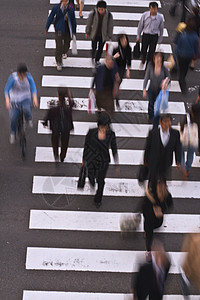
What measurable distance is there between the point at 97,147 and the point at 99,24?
15.3ft

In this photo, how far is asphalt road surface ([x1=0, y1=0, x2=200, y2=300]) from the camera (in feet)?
33.9

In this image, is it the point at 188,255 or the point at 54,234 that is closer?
the point at 188,255

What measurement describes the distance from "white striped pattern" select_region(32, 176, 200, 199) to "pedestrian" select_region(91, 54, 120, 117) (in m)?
1.82

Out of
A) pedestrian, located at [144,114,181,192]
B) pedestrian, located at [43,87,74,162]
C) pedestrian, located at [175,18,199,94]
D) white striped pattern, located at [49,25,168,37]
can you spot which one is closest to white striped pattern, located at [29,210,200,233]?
pedestrian, located at [144,114,181,192]

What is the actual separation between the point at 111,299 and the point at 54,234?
1695 millimetres

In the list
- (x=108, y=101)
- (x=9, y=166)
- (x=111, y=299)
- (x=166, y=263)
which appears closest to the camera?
(x=166, y=263)

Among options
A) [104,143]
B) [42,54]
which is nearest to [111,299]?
[104,143]

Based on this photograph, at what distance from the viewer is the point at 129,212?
11703 mm

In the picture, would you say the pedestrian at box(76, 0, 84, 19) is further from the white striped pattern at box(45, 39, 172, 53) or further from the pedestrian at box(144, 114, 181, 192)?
the pedestrian at box(144, 114, 181, 192)

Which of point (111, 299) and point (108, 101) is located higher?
point (108, 101)

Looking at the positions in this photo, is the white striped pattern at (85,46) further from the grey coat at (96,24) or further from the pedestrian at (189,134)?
the pedestrian at (189,134)

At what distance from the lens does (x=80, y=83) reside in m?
15.3

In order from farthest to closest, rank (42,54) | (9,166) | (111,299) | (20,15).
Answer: (20,15) < (42,54) < (9,166) < (111,299)

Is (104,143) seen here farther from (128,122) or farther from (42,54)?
(42,54)
